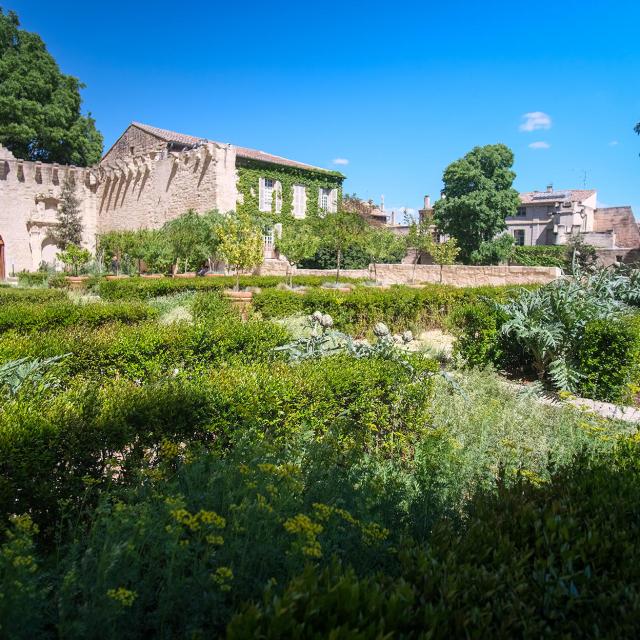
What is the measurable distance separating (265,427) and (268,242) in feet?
82.1

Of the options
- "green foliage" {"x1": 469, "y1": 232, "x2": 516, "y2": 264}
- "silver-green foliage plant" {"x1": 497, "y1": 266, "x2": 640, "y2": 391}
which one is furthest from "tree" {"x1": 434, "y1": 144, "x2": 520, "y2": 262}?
"silver-green foliage plant" {"x1": 497, "y1": 266, "x2": 640, "y2": 391}

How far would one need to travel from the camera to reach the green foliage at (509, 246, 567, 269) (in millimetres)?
37719

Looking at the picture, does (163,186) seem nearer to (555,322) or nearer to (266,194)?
(266,194)

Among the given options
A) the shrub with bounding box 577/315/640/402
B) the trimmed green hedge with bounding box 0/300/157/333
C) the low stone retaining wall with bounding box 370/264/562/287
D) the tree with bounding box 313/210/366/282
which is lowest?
the shrub with bounding box 577/315/640/402

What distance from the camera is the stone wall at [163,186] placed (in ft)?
80.5

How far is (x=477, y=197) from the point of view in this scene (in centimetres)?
3488

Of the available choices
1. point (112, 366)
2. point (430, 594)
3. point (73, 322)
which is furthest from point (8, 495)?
point (73, 322)

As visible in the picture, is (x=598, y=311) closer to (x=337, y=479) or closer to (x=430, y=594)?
(x=337, y=479)

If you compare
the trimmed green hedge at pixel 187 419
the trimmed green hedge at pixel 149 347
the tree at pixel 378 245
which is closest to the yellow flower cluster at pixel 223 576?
the trimmed green hedge at pixel 187 419

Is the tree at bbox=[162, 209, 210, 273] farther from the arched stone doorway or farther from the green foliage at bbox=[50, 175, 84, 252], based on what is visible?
the arched stone doorway

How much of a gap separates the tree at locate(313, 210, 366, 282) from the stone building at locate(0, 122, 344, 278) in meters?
3.35

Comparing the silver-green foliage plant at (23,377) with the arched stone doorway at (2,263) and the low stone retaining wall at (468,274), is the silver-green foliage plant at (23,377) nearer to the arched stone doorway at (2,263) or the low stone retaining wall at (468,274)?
the low stone retaining wall at (468,274)

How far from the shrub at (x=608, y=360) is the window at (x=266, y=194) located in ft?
76.5

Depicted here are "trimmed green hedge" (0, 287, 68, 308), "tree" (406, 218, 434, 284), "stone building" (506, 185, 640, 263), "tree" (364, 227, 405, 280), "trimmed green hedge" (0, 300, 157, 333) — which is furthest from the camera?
"stone building" (506, 185, 640, 263)
